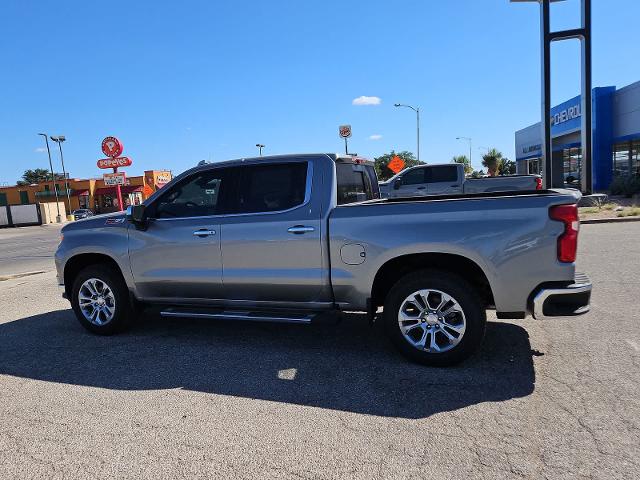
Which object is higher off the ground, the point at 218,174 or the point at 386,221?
the point at 218,174

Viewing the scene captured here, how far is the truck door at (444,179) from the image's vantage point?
16875 millimetres

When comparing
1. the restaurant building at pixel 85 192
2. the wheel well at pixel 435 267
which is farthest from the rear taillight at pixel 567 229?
the restaurant building at pixel 85 192

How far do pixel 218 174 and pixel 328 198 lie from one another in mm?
1329

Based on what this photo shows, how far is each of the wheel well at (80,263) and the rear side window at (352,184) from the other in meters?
2.74

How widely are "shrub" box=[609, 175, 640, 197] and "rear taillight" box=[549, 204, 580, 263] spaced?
23.5 metres

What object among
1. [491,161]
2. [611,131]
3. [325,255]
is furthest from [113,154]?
[491,161]

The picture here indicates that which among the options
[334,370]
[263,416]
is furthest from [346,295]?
[263,416]

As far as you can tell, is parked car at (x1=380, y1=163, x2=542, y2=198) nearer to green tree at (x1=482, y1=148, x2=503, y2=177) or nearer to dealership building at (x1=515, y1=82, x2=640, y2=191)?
dealership building at (x1=515, y1=82, x2=640, y2=191)

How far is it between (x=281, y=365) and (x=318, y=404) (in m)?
0.89

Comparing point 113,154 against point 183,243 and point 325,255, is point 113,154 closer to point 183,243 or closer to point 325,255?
point 183,243

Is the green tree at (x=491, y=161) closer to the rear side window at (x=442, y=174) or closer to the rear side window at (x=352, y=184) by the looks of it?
the rear side window at (x=442, y=174)

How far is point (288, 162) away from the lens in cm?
504

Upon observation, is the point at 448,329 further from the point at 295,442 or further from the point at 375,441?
the point at 295,442

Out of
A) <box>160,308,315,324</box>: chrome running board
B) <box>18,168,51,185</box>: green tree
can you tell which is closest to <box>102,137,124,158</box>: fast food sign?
<box>160,308,315,324</box>: chrome running board
